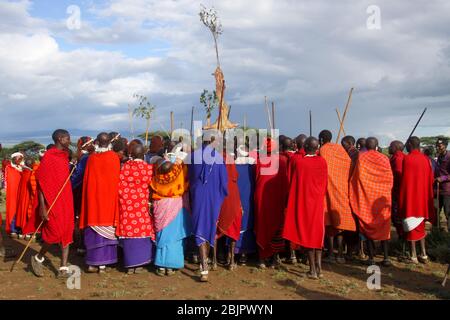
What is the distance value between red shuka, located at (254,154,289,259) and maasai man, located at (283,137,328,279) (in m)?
0.62

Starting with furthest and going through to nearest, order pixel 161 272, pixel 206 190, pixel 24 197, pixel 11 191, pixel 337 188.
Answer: pixel 11 191
pixel 24 197
pixel 337 188
pixel 161 272
pixel 206 190

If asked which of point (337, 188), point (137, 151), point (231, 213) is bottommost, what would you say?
point (231, 213)

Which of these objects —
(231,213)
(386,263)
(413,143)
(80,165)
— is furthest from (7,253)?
(413,143)

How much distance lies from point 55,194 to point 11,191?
13.5ft

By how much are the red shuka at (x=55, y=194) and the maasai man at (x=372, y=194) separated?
4.78 metres

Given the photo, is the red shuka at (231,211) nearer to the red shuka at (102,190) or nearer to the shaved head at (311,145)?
the shaved head at (311,145)

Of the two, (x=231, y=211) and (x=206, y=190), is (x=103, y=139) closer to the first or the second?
(x=206, y=190)

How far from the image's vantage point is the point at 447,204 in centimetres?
890

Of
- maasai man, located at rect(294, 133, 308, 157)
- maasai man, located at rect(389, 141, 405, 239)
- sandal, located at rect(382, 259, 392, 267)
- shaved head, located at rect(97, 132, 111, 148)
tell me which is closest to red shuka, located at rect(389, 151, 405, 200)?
maasai man, located at rect(389, 141, 405, 239)

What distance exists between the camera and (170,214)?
23.9 feet

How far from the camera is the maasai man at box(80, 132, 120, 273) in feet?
23.7

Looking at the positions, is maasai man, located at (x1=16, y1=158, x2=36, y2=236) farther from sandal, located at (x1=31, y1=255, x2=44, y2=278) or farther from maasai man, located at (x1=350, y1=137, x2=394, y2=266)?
maasai man, located at (x1=350, y1=137, x2=394, y2=266)

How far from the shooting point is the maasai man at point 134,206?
23.7 feet

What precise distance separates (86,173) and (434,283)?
574 cm
